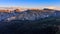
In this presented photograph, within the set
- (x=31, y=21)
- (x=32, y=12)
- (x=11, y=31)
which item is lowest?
(x=11, y=31)

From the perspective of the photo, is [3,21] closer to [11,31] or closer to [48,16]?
[11,31]

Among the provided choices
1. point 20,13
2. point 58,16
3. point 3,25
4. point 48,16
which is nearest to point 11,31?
point 3,25

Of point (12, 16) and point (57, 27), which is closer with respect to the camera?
point (57, 27)

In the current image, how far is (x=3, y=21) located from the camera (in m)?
2.15

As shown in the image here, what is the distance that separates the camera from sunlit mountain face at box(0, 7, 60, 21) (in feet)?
6.94

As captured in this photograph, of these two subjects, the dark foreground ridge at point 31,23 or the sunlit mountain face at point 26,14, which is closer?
the dark foreground ridge at point 31,23

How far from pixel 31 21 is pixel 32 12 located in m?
0.15

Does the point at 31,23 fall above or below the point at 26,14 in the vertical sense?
below

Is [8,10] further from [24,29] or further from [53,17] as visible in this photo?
[53,17]

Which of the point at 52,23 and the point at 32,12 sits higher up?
the point at 32,12

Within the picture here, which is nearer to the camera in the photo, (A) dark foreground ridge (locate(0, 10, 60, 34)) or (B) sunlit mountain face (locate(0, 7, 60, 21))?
(A) dark foreground ridge (locate(0, 10, 60, 34))

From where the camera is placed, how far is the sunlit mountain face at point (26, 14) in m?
2.11

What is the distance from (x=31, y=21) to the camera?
2.11 metres

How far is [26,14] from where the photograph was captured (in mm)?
2174
